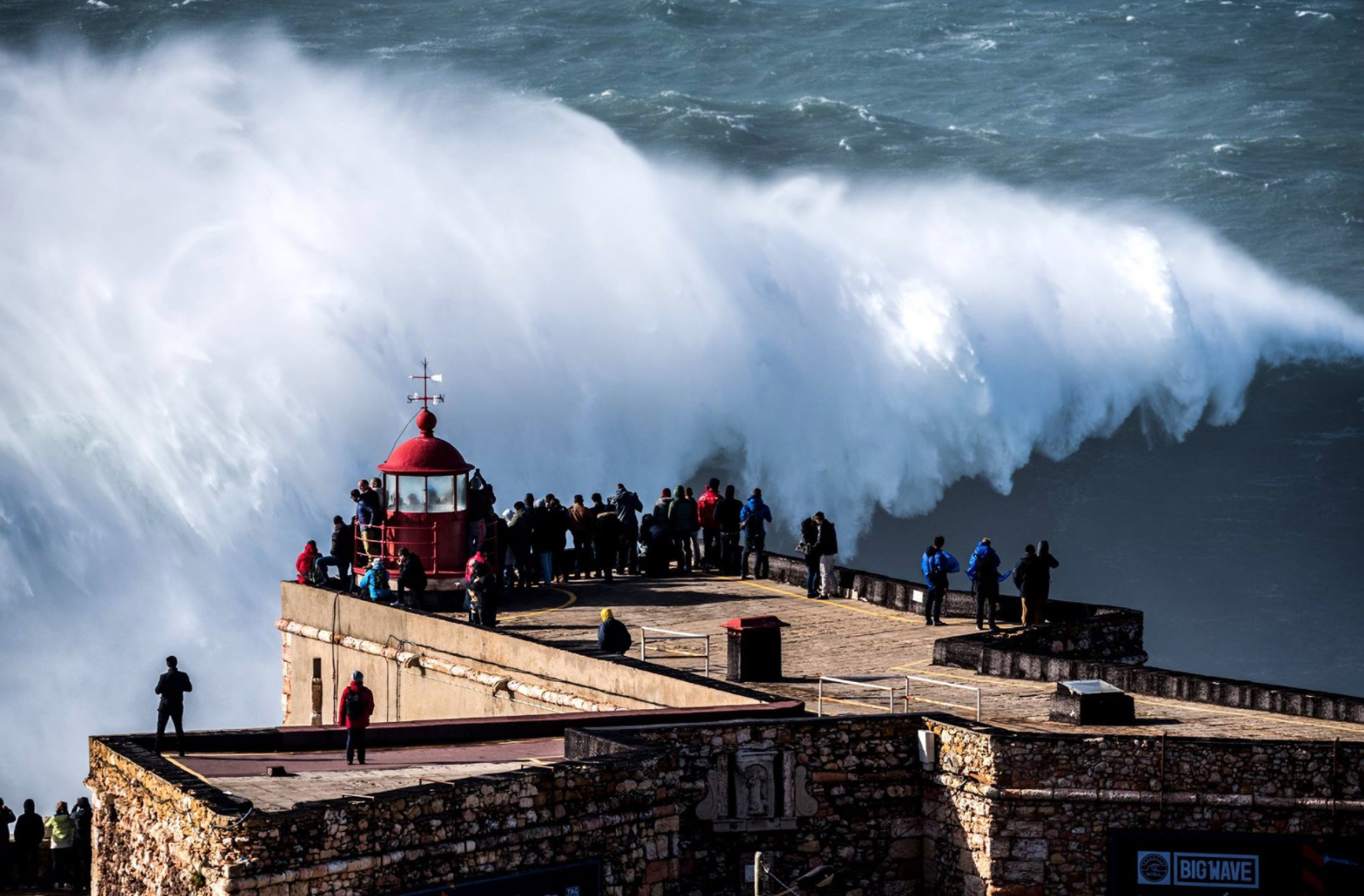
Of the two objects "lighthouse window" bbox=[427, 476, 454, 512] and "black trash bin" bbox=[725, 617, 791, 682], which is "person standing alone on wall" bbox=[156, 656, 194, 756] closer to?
"black trash bin" bbox=[725, 617, 791, 682]

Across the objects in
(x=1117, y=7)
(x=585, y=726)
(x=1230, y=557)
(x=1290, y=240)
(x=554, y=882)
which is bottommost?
(x=554, y=882)

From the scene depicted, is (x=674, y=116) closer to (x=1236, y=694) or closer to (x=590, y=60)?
(x=590, y=60)

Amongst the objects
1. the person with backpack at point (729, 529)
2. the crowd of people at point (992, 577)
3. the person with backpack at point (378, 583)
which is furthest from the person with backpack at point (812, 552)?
the person with backpack at point (378, 583)

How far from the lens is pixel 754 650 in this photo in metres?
26.0

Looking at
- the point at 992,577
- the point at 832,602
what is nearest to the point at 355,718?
the point at 992,577

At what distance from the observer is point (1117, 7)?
100m

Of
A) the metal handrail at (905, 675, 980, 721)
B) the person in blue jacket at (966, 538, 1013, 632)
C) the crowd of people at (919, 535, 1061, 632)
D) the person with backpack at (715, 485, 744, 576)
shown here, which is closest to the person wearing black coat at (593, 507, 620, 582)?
the person with backpack at (715, 485, 744, 576)

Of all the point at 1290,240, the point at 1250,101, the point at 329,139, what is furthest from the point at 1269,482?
the point at 1250,101

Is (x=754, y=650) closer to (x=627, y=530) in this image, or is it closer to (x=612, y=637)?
(x=612, y=637)

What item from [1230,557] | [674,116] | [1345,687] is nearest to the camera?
[1345,687]

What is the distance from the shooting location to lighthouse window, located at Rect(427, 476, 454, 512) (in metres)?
32.1

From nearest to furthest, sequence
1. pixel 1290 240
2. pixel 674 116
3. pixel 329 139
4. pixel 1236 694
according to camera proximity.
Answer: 1. pixel 1236 694
2. pixel 329 139
3. pixel 1290 240
4. pixel 674 116

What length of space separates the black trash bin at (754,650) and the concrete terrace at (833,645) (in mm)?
230

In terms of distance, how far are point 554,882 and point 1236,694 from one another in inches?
331
